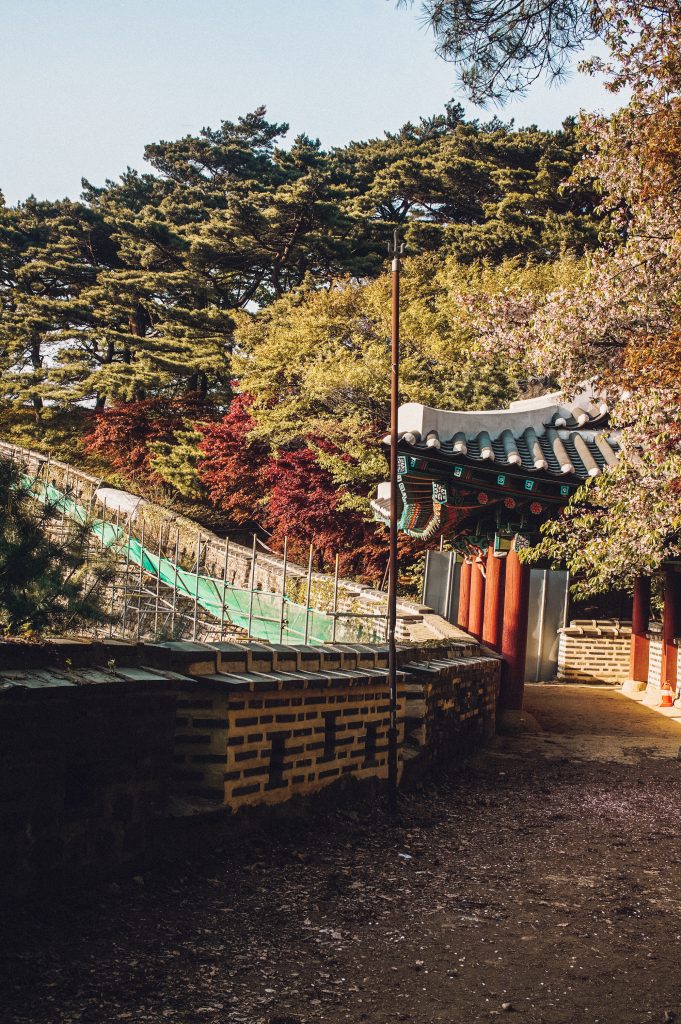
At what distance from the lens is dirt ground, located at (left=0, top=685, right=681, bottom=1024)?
340 cm

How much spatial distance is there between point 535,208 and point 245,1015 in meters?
31.3

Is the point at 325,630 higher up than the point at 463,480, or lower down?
lower down

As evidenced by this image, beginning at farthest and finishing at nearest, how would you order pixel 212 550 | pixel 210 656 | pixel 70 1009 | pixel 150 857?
1. pixel 212 550
2. pixel 210 656
3. pixel 150 857
4. pixel 70 1009

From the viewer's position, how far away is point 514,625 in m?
13.2

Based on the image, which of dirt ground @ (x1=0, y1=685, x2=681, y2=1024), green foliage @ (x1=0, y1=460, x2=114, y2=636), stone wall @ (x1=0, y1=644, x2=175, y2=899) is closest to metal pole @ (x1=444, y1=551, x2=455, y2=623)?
dirt ground @ (x1=0, y1=685, x2=681, y2=1024)

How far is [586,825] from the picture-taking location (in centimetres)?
708

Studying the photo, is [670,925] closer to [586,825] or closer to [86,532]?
[586,825]

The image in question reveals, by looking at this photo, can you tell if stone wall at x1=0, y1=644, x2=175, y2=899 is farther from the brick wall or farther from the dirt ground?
the brick wall

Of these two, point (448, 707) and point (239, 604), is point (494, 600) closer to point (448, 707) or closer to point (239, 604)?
point (448, 707)

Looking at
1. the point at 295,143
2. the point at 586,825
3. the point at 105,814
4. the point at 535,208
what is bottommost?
the point at 586,825

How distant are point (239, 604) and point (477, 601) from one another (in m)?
7.24

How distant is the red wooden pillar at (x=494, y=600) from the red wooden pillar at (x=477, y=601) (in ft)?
2.95

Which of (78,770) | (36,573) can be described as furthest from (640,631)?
(78,770)

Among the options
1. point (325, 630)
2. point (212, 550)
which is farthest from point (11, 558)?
point (212, 550)
